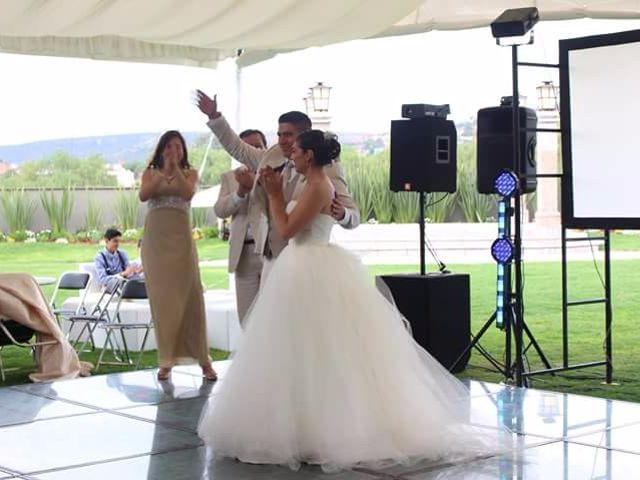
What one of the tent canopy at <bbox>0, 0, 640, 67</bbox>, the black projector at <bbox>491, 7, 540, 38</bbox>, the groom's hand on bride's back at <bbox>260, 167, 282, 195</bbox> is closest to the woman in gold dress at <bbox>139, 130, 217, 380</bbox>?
the tent canopy at <bbox>0, 0, 640, 67</bbox>

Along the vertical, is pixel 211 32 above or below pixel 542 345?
above

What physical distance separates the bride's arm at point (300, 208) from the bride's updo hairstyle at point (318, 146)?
0.46 feet

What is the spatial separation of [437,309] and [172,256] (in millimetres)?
2174

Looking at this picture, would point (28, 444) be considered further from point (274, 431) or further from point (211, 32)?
point (211, 32)

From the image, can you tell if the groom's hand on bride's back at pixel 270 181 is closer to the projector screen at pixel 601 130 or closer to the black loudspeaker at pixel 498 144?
the projector screen at pixel 601 130

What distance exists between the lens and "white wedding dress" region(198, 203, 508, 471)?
16.6ft

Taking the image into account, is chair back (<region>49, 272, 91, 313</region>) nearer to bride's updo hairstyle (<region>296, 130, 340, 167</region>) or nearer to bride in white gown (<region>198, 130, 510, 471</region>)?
bride in white gown (<region>198, 130, 510, 471</region>)

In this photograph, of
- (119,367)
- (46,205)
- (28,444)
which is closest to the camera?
(28,444)

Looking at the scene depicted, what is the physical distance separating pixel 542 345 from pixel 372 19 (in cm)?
403

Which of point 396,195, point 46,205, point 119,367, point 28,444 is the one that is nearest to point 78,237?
point 46,205

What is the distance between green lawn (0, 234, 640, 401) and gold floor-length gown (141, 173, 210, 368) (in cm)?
142

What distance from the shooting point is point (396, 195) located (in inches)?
813

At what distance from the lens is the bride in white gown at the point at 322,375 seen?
200 inches

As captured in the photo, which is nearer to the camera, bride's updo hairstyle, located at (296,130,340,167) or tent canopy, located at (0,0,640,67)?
bride's updo hairstyle, located at (296,130,340,167)
